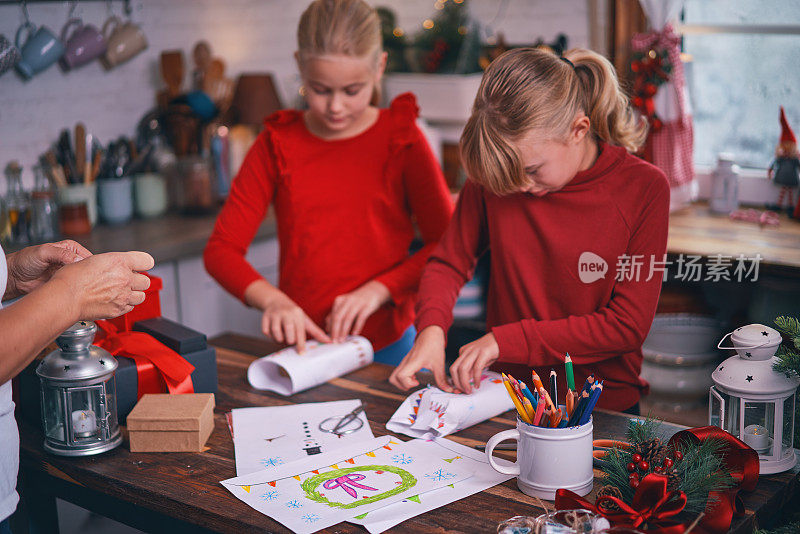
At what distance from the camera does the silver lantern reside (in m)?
1.33

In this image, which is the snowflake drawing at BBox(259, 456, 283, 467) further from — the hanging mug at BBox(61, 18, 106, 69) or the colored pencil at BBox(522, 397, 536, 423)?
the hanging mug at BBox(61, 18, 106, 69)

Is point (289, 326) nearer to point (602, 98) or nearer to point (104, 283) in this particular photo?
point (104, 283)

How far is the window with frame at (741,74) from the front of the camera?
3.04 m

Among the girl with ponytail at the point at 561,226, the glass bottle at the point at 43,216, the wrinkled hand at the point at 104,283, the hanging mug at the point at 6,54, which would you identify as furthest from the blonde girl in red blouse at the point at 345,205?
the hanging mug at the point at 6,54

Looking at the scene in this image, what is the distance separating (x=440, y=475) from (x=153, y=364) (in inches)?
23.6

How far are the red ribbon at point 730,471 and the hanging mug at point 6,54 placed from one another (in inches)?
93.5

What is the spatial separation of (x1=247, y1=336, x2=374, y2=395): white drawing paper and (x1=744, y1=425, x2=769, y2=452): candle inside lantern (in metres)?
0.78

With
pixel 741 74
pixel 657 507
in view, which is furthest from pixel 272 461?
pixel 741 74

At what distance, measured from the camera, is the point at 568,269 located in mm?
1618

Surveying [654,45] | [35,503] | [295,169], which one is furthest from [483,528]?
[654,45]

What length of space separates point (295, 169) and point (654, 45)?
1.70 m

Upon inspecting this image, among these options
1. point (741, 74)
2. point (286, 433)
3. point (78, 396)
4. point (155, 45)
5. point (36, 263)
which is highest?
point (155, 45)

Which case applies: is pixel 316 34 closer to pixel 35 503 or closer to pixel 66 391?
pixel 66 391

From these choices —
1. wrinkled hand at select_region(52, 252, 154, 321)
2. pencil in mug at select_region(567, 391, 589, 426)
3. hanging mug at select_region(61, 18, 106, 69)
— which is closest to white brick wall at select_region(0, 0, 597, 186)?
hanging mug at select_region(61, 18, 106, 69)
